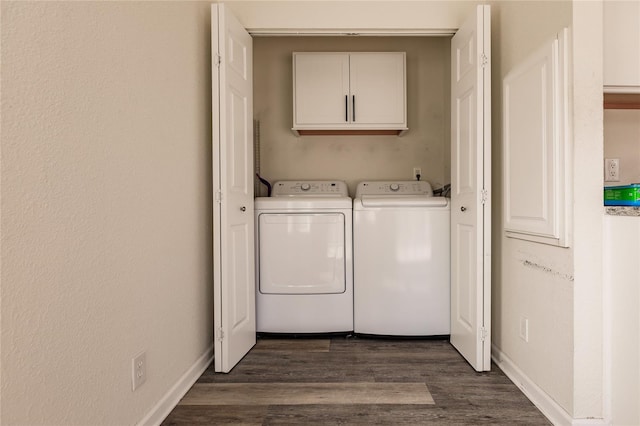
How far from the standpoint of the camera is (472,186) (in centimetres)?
206

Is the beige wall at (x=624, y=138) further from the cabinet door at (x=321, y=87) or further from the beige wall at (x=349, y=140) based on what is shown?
the cabinet door at (x=321, y=87)

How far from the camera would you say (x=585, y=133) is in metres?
1.44

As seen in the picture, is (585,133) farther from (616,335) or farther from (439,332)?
(439,332)

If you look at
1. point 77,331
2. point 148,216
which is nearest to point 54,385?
point 77,331

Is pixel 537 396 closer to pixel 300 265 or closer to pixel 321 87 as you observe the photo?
pixel 300 265

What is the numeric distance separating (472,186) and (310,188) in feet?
4.54

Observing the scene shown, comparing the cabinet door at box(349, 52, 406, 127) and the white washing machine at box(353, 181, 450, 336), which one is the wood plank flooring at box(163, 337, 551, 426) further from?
the cabinet door at box(349, 52, 406, 127)

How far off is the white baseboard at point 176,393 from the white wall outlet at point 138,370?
0.50 feet

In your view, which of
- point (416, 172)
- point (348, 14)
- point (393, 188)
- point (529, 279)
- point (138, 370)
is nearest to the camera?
point (138, 370)

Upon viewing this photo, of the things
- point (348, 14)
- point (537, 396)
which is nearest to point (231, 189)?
point (348, 14)

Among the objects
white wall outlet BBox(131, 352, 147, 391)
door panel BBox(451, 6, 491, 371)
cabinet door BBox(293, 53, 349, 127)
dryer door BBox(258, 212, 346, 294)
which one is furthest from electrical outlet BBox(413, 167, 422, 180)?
white wall outlet BBox(131, 352, 147, 391)

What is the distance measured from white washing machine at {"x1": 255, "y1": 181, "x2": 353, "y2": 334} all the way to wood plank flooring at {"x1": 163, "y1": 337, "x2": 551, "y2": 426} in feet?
0.79

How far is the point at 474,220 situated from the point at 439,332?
840 millimetres

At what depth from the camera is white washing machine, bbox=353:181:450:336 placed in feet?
8.09
